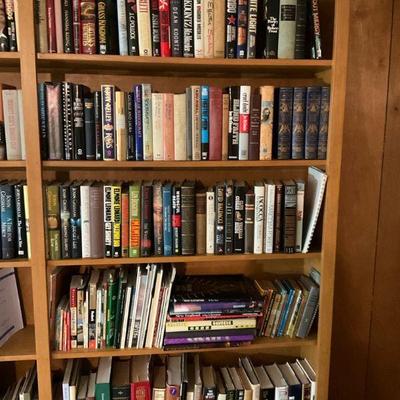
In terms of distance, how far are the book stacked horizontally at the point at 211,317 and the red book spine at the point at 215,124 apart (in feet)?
1.49

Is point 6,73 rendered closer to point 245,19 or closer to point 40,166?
point 40,166

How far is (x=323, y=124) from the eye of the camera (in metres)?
1.34

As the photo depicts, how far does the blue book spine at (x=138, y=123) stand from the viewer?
129 centimetres

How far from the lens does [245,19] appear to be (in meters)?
1.28

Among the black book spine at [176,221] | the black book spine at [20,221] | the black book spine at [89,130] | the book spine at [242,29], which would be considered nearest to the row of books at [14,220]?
the black book spine at [20,221]

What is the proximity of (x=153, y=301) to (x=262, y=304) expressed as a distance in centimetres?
35

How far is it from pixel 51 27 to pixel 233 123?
0.58 metres

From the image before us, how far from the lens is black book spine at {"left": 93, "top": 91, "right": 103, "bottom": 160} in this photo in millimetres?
1276

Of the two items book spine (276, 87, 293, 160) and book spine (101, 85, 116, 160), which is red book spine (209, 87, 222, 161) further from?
book spine (101, 85, 116, 160)

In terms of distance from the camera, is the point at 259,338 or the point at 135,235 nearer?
the point at 135,235

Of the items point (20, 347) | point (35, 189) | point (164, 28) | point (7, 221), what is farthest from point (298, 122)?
point (20, 347)

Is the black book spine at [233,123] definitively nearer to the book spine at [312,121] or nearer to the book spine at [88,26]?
the book spine at [312,121]

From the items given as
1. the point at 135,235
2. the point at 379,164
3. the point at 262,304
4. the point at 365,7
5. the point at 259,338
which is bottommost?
the point at 259,338

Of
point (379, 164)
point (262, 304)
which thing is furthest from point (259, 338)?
point (379, 164)
